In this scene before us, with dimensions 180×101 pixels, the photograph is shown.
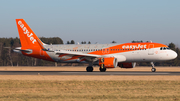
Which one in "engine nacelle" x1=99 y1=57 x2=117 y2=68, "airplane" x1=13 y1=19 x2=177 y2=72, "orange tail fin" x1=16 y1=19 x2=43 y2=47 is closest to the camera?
"engine nacelle" x1=99 y1=57 x2=117 y2=68

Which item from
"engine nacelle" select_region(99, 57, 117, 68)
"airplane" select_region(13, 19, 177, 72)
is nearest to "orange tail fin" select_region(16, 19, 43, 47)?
"airplane" select_region(13, 19, 177, 72)

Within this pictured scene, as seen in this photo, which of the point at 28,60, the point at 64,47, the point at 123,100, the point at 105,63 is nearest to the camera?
the point at 123,100

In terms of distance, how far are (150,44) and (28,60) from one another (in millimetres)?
80506

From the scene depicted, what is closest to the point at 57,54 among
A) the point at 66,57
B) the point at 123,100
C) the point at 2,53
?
the point at 66,57

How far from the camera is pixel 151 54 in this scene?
134 ft

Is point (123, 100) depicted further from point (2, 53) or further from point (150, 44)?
point (2, 53)

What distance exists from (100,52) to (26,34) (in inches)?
567

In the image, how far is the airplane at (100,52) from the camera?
40.8m

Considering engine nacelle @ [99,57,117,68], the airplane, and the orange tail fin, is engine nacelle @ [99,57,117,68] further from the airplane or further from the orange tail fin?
the orange tail fin

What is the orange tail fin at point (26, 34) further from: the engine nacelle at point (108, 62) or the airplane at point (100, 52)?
the engine nacelle at point (108, 62)

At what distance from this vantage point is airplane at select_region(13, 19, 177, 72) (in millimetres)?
40812

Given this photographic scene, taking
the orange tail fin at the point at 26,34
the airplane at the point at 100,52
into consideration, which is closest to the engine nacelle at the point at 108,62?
the airplane at the point at 100,52

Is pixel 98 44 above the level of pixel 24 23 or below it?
below

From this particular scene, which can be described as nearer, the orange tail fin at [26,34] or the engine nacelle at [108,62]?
the engine nacelle at [108,62]
